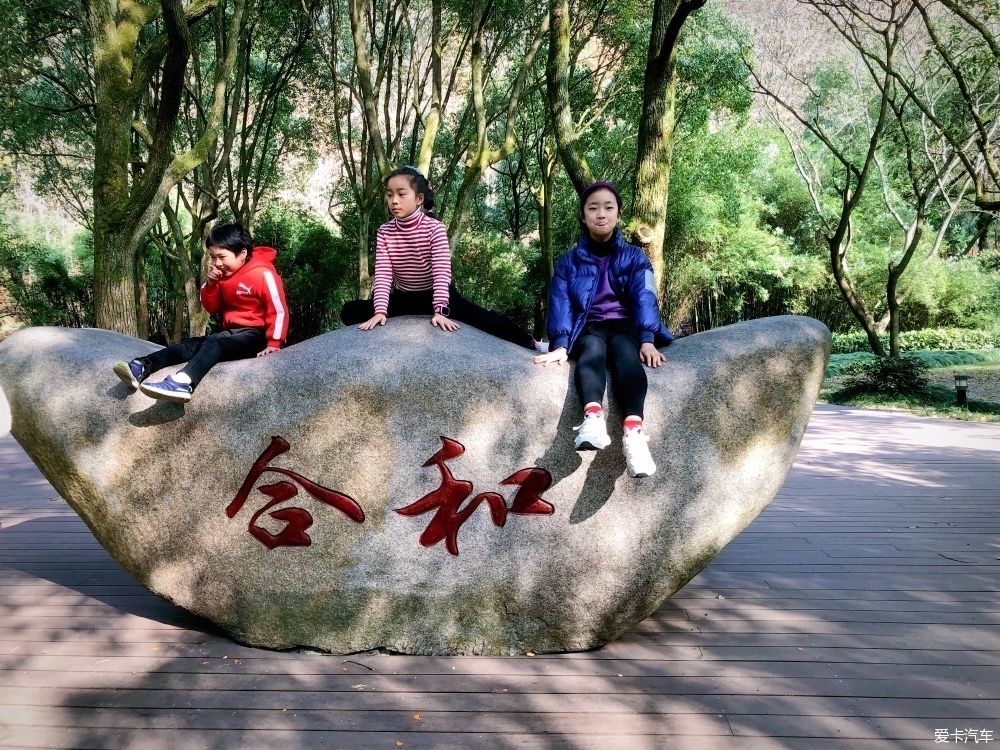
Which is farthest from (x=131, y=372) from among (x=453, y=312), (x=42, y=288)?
(x=42, y=288)

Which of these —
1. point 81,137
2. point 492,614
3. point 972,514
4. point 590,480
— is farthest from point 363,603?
point 81,137

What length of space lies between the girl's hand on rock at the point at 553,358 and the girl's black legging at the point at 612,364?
8cm

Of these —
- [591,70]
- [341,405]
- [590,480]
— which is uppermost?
[591,70]

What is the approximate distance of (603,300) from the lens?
397 cm

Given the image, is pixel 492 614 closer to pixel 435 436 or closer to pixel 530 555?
pixel 530 555

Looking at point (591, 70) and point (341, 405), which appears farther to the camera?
point (591, 70)

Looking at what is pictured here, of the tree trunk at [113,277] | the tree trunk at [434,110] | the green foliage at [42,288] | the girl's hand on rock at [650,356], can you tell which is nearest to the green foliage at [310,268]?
the green foliage at [42,288]

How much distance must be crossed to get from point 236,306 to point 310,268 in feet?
62.7

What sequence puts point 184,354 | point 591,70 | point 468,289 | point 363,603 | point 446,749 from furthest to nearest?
1. point 468,289
2. point 591,70
3. point 184,354
4. point 363,603
5. point 446,749

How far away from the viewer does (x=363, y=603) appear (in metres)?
3.69

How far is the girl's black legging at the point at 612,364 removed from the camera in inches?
140

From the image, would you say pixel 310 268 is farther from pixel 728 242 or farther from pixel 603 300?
pixel 603 300

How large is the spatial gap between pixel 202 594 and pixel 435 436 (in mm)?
1375

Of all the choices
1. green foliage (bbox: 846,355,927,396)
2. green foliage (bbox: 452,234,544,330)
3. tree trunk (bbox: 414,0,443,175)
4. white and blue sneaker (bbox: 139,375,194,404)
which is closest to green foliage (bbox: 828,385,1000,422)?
green foliage (bbox: 846,355,927,396)
